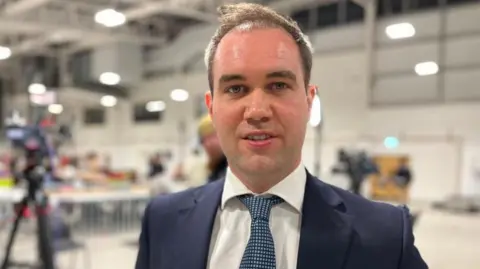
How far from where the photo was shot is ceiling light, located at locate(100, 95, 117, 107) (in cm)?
1809

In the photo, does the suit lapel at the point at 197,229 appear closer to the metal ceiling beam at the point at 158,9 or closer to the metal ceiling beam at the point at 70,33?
the metal ceiling beam at the point at 158,9

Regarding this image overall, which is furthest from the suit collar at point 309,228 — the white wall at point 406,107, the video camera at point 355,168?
the white wall at point 406,107

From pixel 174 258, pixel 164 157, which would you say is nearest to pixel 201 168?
pixel 174 258

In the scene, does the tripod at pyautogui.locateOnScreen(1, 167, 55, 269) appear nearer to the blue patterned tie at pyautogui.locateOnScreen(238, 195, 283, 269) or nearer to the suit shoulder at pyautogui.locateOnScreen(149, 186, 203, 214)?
the suit shoulder at pyautogui.locateOnScreen(149, 186, 203, 214)

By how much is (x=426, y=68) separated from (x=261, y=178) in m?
12.4

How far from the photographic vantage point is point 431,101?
493 inches

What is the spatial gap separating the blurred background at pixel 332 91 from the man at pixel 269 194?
19.3 ft

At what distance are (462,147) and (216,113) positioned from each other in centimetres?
1273

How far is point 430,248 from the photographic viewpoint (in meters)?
7.15

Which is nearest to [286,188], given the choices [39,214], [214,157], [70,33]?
[214,157]

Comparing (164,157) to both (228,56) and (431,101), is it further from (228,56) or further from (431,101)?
(228,56)

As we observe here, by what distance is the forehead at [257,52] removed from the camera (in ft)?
2.77

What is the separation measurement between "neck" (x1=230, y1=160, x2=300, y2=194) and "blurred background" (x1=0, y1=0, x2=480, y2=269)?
592 cm

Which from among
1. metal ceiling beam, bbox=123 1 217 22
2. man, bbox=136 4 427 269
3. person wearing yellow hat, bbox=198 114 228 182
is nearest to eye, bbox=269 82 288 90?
man, bbox=136 4 427 269
